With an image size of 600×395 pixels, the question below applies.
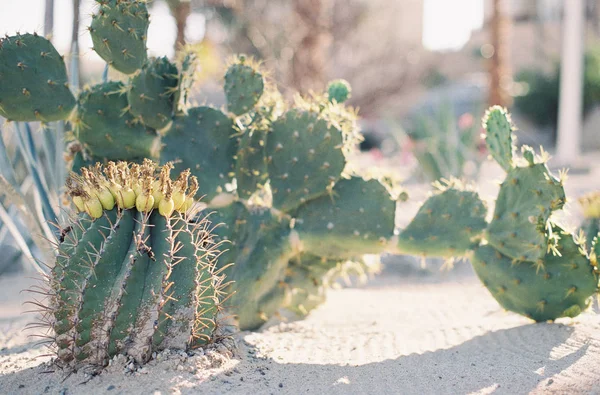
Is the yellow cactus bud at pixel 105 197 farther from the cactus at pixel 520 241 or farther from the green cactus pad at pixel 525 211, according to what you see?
the green cactus pad at pixel 525 211

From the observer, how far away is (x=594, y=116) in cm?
1806

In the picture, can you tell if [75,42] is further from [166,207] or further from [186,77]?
[166,207]

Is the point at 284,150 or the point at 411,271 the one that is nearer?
the point at 284,150

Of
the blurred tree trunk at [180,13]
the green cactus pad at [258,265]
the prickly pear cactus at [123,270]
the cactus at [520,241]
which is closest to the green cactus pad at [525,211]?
the cactus at [520,241]

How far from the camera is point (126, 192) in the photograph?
224 cm

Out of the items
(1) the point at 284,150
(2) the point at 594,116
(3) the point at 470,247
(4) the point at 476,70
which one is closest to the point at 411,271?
(3) the point at 470,247

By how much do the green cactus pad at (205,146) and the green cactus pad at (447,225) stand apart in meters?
1.01

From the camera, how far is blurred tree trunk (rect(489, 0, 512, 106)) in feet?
43.9

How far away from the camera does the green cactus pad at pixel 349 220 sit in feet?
11.1

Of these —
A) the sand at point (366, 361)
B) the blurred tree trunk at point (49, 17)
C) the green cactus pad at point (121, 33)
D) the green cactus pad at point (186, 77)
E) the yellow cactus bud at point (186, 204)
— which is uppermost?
the blurred tree trunk at point (49, 17)

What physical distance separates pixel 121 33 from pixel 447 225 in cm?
186

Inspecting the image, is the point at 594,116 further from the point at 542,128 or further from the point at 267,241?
the point at 267,241

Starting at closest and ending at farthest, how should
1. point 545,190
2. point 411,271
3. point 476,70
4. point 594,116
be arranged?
point 545,190 → point 411,271 → point 594,116 → point 476,70

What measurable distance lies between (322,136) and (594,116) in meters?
17.0
